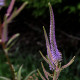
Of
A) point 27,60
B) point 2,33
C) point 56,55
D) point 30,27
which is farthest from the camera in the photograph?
point 30,27

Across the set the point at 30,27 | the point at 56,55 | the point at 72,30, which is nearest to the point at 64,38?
the point at 72,30

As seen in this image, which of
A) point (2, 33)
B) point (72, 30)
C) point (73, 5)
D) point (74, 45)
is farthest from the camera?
point (72, 30)

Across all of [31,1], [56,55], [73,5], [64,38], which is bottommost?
[64,38]

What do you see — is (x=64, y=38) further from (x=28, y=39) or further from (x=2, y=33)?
(x=2, y=33)

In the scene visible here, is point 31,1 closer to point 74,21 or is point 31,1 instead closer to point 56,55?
point 74,21

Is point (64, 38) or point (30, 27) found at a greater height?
point (30, 27)

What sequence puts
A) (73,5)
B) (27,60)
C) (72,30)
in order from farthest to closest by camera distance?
(72,30) → (27,60) → (73,5)

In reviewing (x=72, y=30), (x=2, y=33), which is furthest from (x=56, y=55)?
(x=72, y=30)

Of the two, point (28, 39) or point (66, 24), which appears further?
point (28, 39)

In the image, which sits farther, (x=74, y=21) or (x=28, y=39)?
(x=28, y=39)
